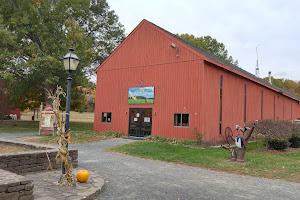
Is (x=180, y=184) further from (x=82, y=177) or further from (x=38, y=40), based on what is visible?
(x=38, y=40)

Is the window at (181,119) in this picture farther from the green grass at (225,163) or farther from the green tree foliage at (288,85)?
the green tree foliage at (288,85)

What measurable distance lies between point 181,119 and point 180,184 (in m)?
9.06

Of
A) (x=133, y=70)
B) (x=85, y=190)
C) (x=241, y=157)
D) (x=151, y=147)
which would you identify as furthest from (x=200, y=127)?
(x=85, y=190)

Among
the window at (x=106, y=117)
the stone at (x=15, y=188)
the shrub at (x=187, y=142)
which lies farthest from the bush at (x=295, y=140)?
the stone at (x=15, y=188)

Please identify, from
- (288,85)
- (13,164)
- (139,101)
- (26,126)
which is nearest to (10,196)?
(13,164)

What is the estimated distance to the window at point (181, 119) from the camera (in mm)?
14992

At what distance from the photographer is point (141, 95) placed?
17062 mm

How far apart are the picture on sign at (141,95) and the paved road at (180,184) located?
823 centimetres

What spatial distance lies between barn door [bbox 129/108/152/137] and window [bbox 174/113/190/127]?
6.48 feet

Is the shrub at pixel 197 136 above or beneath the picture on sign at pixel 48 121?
beneath

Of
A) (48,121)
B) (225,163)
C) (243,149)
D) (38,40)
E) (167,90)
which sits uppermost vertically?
(38,40)

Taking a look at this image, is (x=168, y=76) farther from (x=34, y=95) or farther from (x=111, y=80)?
(x=34, y=95)

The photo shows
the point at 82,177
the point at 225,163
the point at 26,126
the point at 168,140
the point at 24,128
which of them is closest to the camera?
the point at 82,177

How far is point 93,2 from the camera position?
34.0 m
